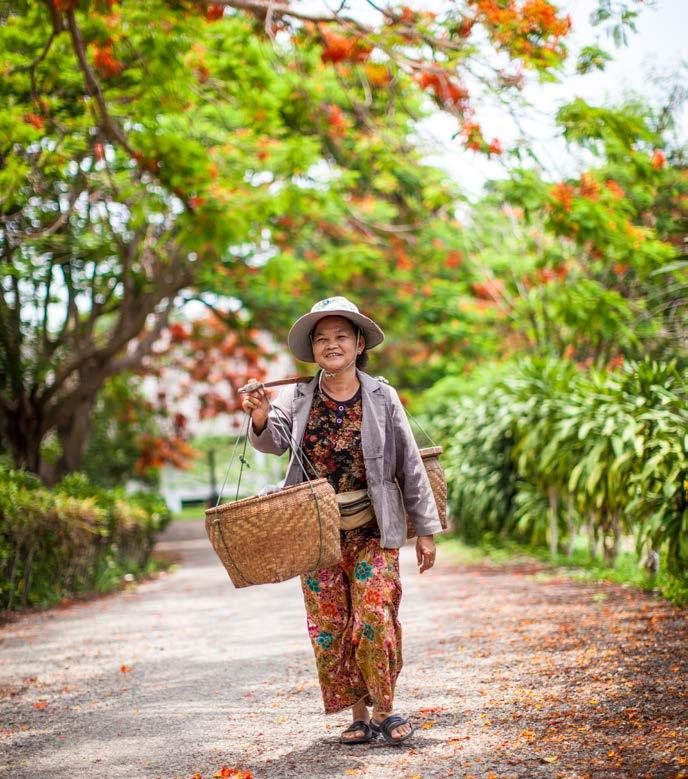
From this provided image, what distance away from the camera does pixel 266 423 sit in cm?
421

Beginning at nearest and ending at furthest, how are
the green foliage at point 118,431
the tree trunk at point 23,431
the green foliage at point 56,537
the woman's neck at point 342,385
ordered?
1. the woman's neck at point 342,385
2. the green foliage at point 56,537
3. the tree trunk at point 23,431
4. the green foliage at point 118,431

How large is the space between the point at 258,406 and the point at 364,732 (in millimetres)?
1535

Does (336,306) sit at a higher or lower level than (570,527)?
higher

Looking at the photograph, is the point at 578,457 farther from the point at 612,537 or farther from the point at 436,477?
the point at 436,477

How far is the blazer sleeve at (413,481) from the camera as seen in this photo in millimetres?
4203

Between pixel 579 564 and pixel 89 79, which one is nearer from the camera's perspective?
pixel 89 79

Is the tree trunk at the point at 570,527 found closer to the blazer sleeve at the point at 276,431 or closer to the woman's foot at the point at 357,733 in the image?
the woman's foot at the point at 357,733

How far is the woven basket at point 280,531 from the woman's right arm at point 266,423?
15.1 inches

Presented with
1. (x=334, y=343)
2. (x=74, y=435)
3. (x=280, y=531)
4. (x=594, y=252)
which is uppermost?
(x=594, y=252)

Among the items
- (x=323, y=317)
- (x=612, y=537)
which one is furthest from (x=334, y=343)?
(x=612, y=537)

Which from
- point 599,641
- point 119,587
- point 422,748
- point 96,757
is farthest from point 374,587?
point 119,587

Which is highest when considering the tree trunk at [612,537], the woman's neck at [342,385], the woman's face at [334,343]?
the woman's face at [334,343]

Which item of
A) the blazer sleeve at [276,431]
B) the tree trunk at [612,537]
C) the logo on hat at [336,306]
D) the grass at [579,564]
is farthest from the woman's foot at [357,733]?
the tree trunk at [612,537]

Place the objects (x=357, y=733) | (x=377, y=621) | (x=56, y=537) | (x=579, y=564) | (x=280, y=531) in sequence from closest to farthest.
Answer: (x=280, y=531) < (x=377, y=621) < (x=357, y=733) < (x=56, y=537) < (x=579, y=564)
